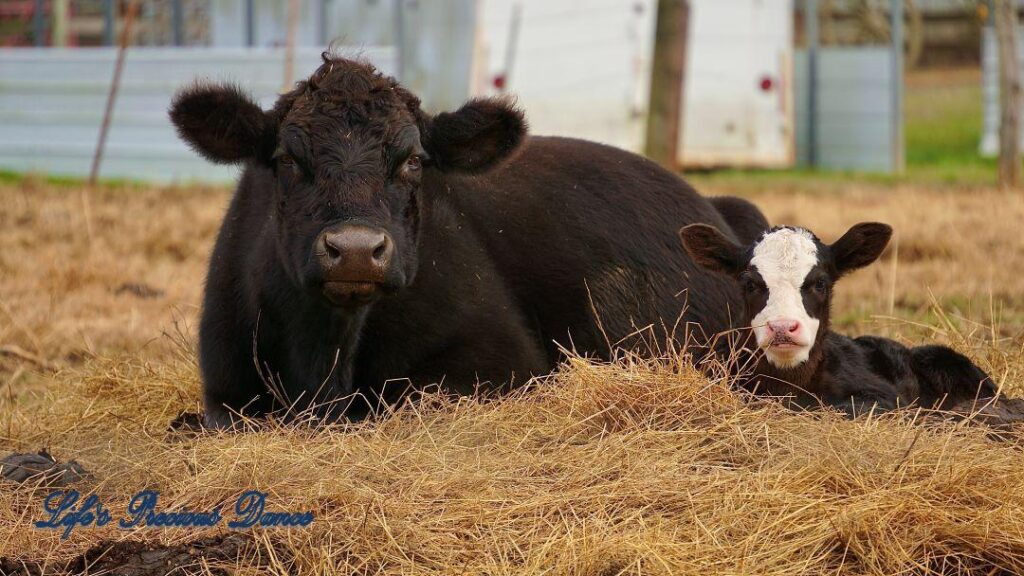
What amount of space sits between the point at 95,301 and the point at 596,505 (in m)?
6.37

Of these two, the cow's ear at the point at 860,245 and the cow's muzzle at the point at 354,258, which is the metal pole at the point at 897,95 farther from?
the cow's muzzle at the point at 354,258

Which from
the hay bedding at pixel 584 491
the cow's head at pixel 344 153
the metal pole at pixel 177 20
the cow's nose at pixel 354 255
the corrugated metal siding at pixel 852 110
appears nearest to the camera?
the hay bedding at pixel 584 491

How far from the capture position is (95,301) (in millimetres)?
10203

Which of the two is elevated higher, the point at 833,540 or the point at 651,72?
the point at 651,72

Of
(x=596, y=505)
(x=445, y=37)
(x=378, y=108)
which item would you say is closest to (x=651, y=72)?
(x=445, y=37)

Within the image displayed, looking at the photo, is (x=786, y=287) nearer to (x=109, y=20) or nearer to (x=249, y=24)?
(x=249, y=24)

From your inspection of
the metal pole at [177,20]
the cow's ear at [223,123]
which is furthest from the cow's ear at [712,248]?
the metal pole at [177,20]

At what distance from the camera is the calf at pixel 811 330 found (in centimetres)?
596

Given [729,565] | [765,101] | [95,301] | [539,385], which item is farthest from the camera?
[765,101]

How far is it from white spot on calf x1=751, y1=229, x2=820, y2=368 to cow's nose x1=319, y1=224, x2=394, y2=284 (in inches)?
60.6

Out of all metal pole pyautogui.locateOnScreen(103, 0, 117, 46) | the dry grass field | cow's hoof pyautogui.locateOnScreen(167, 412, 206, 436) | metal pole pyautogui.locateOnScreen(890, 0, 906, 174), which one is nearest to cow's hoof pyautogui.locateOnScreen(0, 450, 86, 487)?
the dry grass field

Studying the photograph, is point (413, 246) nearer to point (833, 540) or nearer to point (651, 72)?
point (833, 540)

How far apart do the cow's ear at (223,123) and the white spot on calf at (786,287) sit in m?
2.18

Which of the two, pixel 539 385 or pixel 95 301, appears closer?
pixel 539 385
